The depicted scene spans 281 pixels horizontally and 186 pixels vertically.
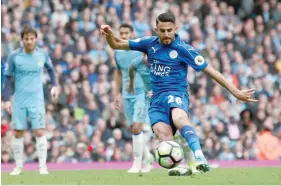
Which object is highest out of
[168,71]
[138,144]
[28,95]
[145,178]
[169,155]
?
[168,71]

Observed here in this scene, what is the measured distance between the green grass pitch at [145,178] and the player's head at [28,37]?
2.05 meters

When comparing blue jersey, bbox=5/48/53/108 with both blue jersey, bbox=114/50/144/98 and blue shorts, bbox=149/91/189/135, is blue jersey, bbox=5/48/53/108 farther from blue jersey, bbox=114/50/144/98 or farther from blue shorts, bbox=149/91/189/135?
blue shorts, bbox=149/91/189/135

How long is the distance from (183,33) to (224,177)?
37.3 feet

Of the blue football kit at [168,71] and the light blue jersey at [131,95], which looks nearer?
the blue football kit at [168,71]

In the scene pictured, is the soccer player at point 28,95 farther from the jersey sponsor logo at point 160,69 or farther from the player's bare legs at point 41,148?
the jersey sponsor logo at point 160,69

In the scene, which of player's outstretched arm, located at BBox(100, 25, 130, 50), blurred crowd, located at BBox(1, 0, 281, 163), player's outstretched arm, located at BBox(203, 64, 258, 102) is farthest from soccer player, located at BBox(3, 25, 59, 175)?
blurred crowd, located at BBox(1, 0, 281, 163)

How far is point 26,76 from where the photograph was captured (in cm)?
1681

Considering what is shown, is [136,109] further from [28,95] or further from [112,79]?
[112,79]

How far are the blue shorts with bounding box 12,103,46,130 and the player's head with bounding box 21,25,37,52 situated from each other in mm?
954

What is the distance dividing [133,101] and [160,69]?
357 cm

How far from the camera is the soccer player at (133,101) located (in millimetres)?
17141

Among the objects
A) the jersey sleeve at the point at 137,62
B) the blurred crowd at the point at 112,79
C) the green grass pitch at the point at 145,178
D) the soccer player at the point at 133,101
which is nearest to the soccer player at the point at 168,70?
the green grass pitch at the point at 145,178

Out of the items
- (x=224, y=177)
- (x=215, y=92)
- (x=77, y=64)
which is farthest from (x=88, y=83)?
(x=224, y=177)

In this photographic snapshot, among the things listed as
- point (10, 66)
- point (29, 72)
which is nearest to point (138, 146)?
point (29, 72)
